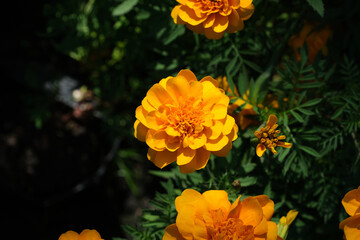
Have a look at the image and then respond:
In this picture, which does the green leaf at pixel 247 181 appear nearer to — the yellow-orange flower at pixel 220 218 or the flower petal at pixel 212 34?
the yellow-orange flower at pixel 220 218

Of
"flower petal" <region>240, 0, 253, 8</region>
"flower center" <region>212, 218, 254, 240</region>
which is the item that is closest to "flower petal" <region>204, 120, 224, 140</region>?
"flower center" <region>212, 218, 254, 240</region>

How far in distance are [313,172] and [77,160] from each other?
1.50m

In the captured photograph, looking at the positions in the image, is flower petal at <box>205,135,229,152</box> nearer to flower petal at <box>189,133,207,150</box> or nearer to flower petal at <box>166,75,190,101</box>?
flower petal at <box>189,133,207,150</box>

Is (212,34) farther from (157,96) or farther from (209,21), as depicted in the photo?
(157,96)

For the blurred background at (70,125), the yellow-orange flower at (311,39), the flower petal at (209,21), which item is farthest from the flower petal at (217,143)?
the blurred background at (70,125)

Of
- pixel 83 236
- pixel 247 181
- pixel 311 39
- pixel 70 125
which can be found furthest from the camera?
pixel 70 125

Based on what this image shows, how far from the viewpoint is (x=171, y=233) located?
36.6 inches

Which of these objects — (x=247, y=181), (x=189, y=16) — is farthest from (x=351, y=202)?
(x=189, y=16)

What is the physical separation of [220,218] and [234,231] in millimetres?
45

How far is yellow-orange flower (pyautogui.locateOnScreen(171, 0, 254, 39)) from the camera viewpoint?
994 mm

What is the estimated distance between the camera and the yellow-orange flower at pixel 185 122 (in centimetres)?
93

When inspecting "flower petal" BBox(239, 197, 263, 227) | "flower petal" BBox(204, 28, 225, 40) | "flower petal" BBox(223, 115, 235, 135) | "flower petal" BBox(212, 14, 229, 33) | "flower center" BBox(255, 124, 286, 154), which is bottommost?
"flower petal" BBox(239, 197, 263, 227)

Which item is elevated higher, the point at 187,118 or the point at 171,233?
the point at 187,118

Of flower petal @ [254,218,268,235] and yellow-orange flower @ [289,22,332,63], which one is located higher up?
yellow-orange flower @ [289,22,332,63]
